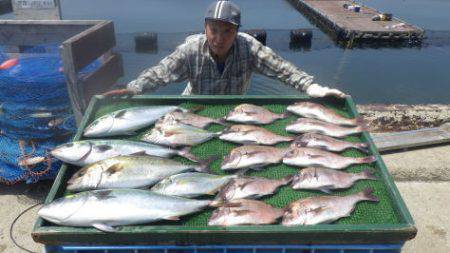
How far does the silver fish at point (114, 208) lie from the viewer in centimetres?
206

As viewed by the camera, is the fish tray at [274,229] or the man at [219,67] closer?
the fish tray at [274,229]

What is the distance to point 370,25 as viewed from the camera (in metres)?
23.5

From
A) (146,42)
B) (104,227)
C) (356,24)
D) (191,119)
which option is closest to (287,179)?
(191,119)

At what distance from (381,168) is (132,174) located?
165 cm

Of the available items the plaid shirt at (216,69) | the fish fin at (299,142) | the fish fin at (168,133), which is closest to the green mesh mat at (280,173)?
the fish fin at (299,142)

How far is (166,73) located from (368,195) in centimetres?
280

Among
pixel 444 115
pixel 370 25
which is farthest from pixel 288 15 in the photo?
pixel 444 115

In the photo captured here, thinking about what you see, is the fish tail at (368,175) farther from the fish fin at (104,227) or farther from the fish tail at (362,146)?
the fish fin at (104,227)

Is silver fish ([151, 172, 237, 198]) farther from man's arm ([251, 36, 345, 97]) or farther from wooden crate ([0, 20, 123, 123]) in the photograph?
wooden crate ([0, 20, 123, 123])

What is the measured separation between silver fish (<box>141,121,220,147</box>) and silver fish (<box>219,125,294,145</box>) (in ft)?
0.37

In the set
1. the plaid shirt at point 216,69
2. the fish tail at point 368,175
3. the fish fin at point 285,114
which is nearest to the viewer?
the fish tail at point 368,175

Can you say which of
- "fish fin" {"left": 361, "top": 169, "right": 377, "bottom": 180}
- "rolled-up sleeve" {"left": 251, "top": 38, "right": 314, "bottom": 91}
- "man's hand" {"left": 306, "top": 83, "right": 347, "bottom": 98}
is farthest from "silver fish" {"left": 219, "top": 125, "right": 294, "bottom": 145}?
"rolled-up sleeve" {"left": 251, "top": 38, "right": 314, "bottom": 91}

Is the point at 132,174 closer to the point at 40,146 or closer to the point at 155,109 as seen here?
the point at 155,109

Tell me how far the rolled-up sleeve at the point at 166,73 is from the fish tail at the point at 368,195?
253 cm
